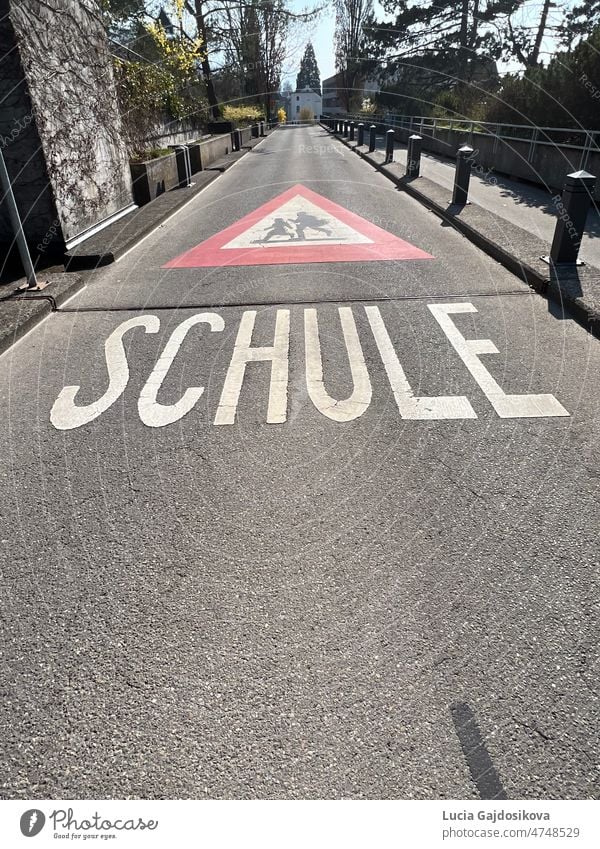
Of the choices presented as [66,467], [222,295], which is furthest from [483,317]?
[66,467]

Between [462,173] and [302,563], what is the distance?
34.2 feet

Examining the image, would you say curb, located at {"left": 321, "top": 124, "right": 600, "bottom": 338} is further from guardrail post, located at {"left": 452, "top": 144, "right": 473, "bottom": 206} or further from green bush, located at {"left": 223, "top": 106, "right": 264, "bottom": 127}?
green bush, located at {"left": 223, "top": 106, "right": 264, "bottom": 127}

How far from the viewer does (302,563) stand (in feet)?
8.58

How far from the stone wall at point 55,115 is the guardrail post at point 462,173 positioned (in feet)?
22.6

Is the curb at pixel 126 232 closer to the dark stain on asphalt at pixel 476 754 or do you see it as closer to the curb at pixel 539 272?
the curb at pixel 539 272

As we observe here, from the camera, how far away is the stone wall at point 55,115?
6.88 meters

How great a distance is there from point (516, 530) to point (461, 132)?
22.4m

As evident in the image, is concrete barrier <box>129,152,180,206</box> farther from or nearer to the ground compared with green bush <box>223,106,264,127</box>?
nearer to the ground

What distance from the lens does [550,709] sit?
195cm

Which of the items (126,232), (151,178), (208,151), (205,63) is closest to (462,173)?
(126,232)

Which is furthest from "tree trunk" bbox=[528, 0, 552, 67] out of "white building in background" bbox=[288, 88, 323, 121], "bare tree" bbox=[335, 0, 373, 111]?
"white building in background" bbox=[288, 88, 323, 121]

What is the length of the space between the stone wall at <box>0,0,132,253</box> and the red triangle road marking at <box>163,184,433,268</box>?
1920 millimetres

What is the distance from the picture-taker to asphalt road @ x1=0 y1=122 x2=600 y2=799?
72.6 inches

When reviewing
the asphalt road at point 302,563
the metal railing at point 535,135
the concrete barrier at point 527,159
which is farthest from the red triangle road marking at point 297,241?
the metal railing at point 535,135
